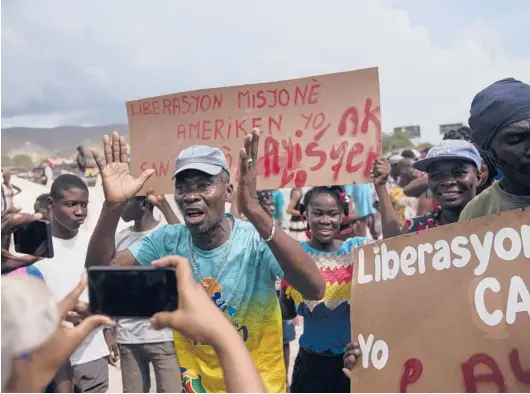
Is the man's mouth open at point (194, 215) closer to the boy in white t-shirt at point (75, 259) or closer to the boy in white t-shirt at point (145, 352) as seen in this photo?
the boy in white t-shirt at point (75, 259)

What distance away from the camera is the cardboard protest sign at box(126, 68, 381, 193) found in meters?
3.44

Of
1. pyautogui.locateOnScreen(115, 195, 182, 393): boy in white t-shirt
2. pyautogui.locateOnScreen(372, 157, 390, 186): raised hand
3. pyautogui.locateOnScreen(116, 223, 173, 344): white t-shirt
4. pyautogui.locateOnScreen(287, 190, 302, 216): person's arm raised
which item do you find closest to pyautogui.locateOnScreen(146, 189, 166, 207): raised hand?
pyautogui.locateOnScreen(115, 195, 182, 393): boy in white t-shirt

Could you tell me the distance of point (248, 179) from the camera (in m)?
2.45

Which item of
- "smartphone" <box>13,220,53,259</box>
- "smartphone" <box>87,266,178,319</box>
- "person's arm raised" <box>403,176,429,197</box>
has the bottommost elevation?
"smartphone" <box>87,266,178,319</box>

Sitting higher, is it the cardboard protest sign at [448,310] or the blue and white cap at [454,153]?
the blue and white cap at [454,153]

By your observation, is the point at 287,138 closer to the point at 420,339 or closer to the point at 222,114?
the point at 222,114

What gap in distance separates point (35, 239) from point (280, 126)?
1723 millimetres

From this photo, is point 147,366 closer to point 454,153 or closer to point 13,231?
point 13,231

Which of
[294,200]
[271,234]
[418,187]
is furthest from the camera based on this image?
[294,200]

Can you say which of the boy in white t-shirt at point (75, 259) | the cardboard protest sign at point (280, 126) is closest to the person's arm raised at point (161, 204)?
the cardboard protest sign at point (280, 126)

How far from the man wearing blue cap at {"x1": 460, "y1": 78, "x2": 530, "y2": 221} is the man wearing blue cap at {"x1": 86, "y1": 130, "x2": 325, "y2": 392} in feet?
2.65

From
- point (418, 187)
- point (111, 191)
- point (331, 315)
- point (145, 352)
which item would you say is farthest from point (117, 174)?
point (418, 187)

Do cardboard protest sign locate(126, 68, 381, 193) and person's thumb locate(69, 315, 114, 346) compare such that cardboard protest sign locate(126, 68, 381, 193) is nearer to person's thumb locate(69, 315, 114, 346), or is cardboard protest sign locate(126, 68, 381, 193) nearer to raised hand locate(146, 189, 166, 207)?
raised hand locate(146, 189, 166, 207)

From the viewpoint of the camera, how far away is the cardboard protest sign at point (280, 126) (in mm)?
3436
